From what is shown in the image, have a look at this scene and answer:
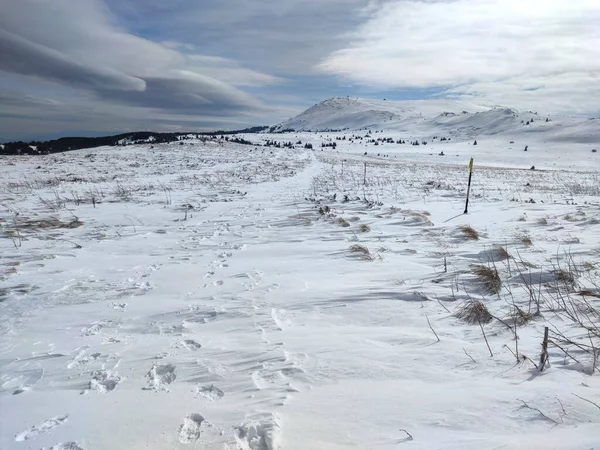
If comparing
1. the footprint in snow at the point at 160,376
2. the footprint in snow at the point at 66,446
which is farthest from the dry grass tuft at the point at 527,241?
the footprint in snow at the point at 66,446

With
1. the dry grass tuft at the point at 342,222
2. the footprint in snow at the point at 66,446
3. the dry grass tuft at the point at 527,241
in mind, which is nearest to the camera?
Result: the footprint in snow at the point at 66,446

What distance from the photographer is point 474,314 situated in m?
3.90

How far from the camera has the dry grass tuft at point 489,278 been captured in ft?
15.2

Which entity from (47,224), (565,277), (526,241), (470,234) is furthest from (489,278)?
(47,224)

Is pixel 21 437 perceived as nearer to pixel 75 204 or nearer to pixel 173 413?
pixel 173 413

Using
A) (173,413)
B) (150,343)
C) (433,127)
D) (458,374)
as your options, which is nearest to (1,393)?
(150,343)

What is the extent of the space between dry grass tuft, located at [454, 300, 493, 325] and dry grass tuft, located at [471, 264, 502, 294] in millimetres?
743

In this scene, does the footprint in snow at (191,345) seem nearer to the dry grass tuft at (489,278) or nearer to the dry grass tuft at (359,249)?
the dry grass tuft at (489,278)

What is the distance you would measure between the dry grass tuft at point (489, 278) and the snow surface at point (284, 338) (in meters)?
0.15

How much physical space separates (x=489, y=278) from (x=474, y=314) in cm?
116

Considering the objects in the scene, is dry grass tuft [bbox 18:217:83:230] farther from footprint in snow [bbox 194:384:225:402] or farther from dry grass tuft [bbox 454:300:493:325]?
dry grass tuft [bbox 454:300:493:325]

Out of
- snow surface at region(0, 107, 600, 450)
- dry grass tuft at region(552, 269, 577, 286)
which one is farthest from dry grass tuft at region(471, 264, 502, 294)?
dry grass tuft at region(552, 269, 577, 286)

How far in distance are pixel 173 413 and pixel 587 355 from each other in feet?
10.5

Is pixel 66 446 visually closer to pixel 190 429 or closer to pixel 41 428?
pixel 41 428
